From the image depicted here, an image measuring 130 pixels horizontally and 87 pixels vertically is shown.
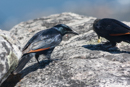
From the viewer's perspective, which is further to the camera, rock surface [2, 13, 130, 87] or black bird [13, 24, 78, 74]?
black bird [13, 24, 78, 74]

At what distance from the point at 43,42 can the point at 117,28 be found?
7.17ft

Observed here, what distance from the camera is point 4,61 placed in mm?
3211

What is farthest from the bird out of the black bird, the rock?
the rock

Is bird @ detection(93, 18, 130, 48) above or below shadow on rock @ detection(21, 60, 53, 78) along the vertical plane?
above

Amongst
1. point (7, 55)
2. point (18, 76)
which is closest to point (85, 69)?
point (18, 76)

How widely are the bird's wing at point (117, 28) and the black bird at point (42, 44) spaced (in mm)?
1477

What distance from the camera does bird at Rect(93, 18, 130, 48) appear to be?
15.4ft

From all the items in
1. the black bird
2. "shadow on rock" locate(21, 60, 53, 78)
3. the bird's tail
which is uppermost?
the black bird

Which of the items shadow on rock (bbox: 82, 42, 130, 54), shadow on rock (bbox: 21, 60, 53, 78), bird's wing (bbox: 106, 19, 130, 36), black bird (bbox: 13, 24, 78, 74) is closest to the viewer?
black bird (bbox: 13, 24, 78, 74)

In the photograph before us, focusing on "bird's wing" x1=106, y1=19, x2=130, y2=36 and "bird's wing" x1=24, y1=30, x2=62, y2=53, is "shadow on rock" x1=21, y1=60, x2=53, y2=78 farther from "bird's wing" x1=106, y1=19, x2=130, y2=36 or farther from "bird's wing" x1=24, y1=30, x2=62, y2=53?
"bird's wing" x1=106, y1=19, x2=130, y2=36

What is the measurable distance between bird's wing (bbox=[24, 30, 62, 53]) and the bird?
1392 mm

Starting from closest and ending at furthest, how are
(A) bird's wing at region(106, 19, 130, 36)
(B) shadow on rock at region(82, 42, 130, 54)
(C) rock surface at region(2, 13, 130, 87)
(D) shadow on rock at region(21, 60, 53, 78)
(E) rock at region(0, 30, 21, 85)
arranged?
(E) rock at region(0, 30, 21, 85) → (C) rock surface at region(2, 13, 130, 87) → (D) shadow on rock at region(21, 60, 53, 78) → (A) bird's wing at region(106, 19, 130, 36) → (B) shadow on rock at region(82, 42, 130, 54)

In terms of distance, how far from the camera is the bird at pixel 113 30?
4.70 m

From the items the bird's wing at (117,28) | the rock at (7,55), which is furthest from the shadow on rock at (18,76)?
the bird's wing at (117,28)
